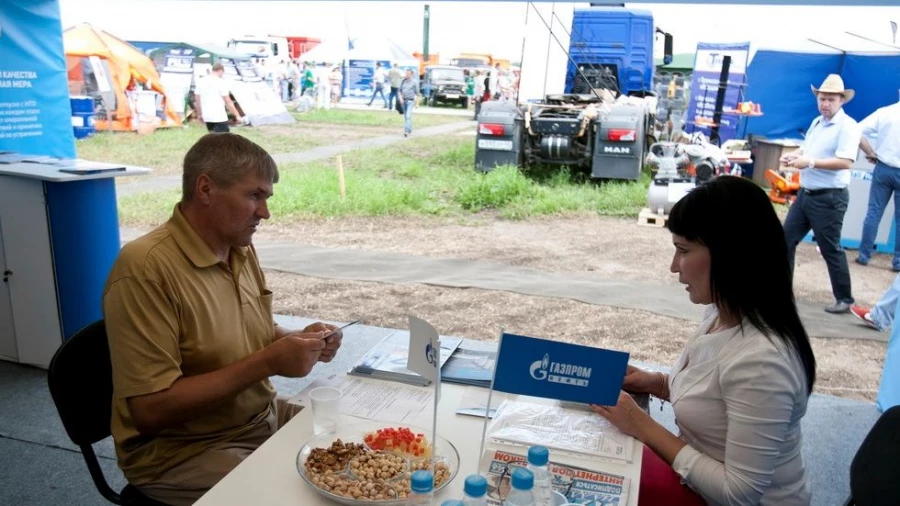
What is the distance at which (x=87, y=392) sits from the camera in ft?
5.46

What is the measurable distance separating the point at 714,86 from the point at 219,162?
35.9ft

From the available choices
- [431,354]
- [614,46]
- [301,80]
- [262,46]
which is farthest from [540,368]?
[262,46]

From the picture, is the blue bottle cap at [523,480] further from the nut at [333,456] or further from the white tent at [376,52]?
the white tent at [376,52]

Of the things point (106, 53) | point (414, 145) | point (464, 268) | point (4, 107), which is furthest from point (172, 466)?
point (106, 53)

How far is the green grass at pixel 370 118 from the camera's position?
17203 millimetres

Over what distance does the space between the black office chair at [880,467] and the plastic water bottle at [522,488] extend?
94 centimetres

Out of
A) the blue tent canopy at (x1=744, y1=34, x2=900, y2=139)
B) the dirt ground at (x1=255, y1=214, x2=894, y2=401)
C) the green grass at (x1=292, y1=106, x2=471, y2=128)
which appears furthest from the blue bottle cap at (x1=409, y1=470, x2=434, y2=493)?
the green grass at (x1=292, y1=106, x2=471, y2=128)

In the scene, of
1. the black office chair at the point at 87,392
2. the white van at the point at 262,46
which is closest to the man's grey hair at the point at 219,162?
the black office chair at the point at 87,392

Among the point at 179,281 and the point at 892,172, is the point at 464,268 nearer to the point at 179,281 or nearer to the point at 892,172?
the point at 892,172

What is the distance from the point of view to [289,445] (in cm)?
145

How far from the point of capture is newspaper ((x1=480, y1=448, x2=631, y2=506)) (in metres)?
1.27

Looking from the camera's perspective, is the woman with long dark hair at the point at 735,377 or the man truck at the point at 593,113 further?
the man truck at the point at 593,113

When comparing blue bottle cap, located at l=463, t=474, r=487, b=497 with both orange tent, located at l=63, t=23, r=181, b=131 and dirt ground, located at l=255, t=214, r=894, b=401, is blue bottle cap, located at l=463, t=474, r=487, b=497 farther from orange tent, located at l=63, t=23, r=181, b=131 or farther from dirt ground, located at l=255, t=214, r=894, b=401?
orange tent, located at l=63, t=23, r=181, b=131

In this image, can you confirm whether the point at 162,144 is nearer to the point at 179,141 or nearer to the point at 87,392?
the point at 179,141
